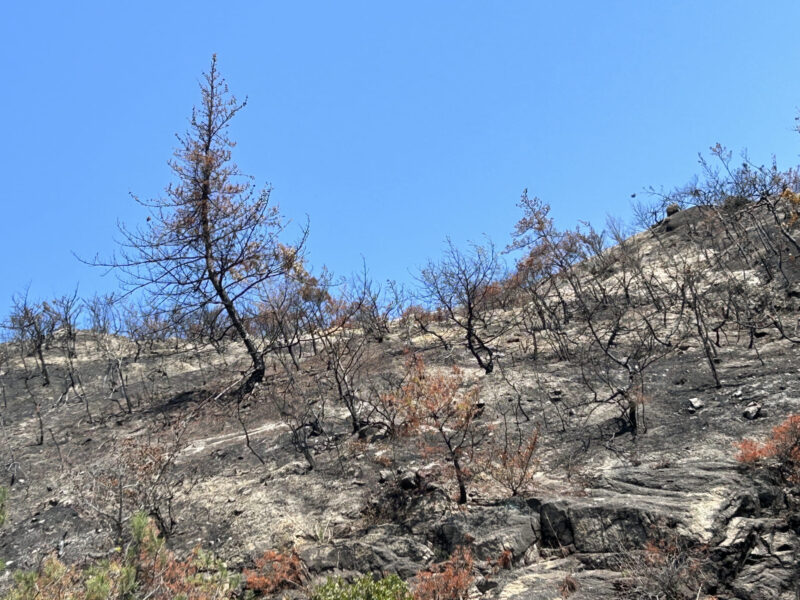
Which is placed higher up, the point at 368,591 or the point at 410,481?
the point at 410,481

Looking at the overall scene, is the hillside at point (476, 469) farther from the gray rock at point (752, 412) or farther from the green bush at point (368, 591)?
the green bush at point (368, 591)

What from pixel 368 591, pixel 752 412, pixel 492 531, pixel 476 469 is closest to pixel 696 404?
pixel 752 412

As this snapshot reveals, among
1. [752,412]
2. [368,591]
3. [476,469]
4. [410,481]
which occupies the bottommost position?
[752,412]

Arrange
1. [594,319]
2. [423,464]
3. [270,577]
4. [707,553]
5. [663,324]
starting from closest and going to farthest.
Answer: [707,553] → [270,577] → [423,464] → [663,324] → [594,319]

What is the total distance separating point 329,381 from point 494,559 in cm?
890

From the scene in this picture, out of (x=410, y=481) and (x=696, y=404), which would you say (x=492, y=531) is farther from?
(x=696, y=404)

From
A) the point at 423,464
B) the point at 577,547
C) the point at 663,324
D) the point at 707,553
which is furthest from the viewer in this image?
the point at 663,324

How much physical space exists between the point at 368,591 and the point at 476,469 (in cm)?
348

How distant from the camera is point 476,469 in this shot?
885 centimetres

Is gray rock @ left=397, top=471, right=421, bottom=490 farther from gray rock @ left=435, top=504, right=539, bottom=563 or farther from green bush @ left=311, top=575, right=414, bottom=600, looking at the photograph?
green bush @ left=311, top=575, right=414, bottom=600

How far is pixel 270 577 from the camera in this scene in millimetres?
6961

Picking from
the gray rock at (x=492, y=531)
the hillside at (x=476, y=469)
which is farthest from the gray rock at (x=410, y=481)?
the gray rock at (x=492, y=531)

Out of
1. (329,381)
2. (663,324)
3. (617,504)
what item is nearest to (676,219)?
(663,324)

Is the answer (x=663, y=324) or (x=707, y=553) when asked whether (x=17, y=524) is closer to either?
(x=707, y=553)
